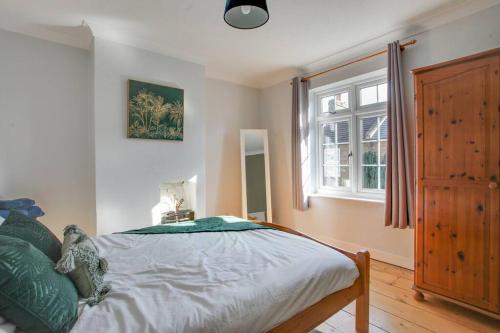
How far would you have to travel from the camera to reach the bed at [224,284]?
98 cm

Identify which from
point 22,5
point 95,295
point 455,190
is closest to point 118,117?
point 22,5

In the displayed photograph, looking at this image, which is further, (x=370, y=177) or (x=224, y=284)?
(x=370, y=177)

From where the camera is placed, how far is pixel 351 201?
10.7 ft

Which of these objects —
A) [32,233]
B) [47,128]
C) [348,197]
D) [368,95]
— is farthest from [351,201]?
[47,128]

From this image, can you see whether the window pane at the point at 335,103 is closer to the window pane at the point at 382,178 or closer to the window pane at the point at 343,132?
the window pane at the point at 343,132

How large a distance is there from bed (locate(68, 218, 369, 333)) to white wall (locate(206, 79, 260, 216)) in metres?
2.07

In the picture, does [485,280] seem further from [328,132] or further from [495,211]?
[328,132]

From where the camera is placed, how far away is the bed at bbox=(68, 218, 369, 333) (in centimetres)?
98

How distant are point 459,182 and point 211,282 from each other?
6.30 feet

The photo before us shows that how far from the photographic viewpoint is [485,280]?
1812 mm

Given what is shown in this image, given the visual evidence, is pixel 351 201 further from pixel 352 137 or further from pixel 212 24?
pixel 212 24

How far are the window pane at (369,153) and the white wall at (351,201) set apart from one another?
521mm

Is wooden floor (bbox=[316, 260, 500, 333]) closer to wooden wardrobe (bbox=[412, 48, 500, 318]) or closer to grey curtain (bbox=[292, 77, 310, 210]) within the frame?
wooden wardrobe (bbox=[412, 48, 500, 318])

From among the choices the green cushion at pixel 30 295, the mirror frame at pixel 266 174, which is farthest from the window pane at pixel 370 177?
the green cushion at pixel 30 295
